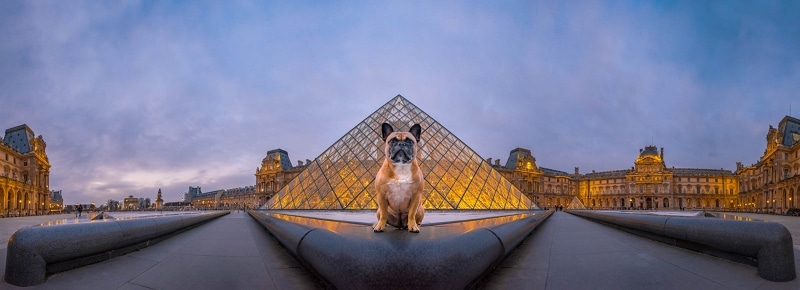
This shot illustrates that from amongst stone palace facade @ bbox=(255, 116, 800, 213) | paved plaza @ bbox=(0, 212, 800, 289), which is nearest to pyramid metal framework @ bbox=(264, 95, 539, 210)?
paved plaza @ bbox=(0, 212, 800, 289)

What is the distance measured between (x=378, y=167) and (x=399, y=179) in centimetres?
1395

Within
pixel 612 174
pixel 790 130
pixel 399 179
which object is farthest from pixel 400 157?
pixel 612 174

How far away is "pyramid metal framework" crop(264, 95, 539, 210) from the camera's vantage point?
17375 mm

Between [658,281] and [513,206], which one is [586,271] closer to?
[658,281]

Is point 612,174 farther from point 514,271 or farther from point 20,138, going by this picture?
point 20,138

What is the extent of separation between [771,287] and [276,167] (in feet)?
323

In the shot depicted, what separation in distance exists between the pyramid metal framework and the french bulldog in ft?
41.1

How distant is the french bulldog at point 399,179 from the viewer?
4.18 meters

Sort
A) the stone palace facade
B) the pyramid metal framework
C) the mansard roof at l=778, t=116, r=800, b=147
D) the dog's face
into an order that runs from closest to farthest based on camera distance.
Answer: the dog's face → the pyramid metal framework → the mansard roof at l=778, t=116, r=800, b=147 → the stone palace facade

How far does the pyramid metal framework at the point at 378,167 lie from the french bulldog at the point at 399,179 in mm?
12541

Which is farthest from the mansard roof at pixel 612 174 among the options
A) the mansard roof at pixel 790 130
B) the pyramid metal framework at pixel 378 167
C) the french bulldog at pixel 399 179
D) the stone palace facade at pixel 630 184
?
the french bulldog at pixel 399 179

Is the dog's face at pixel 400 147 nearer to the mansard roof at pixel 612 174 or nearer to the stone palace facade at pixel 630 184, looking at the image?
the stone palace facade at pixel 630 184

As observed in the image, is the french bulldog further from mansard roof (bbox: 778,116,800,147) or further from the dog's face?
mansard roof (bbox: 778,116,800,147)

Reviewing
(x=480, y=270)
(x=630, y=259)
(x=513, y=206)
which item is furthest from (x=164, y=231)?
(x=513, y=206)
